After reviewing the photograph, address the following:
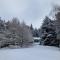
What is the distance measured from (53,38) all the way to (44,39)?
5.28ft

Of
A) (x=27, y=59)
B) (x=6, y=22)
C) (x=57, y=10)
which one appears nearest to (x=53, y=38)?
(x=57, y=10)

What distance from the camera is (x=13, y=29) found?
17.5 m

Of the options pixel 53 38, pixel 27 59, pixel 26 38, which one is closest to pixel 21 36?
pixel 26 38

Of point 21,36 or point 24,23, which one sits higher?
point 24,23

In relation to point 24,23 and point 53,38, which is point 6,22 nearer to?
point 24,23

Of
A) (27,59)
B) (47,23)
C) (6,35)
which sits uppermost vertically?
(47,23)

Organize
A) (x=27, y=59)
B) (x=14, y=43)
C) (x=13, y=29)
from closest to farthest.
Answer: (x=27, y=59), (x=14, y=43), (x=13, y=29)

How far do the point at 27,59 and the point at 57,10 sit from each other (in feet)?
38.3

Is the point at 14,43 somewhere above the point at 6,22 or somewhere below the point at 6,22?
below

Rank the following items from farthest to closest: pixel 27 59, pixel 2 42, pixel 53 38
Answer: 1. pixel 53 38
2. pixel 2 42
3. pixel 27 59

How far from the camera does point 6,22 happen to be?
66.9ft

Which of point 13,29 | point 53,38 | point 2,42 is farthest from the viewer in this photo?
point 13,29

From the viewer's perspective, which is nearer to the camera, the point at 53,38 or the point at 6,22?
the point at 53,38

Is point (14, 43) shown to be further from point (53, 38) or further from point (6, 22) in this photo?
point (6, 22)
